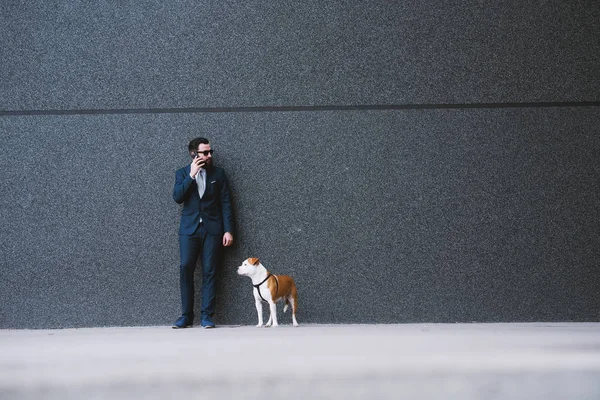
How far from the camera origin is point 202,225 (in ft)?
13.7

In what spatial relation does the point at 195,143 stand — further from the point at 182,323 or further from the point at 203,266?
the point at 182,323

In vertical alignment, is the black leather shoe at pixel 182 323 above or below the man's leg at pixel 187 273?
below

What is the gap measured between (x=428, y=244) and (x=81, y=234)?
85.8 inches

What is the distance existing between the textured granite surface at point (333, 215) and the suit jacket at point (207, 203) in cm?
18

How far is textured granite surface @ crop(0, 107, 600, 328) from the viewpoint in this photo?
431 cm

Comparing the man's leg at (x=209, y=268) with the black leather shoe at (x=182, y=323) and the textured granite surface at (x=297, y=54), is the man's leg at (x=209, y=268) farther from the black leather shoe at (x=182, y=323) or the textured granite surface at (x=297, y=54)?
the textured granite surface at (x=297, y=54)

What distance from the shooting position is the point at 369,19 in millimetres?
4441

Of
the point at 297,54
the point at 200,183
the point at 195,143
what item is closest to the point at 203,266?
the point at 200,183

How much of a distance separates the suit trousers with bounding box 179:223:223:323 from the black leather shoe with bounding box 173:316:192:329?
0.06 ft

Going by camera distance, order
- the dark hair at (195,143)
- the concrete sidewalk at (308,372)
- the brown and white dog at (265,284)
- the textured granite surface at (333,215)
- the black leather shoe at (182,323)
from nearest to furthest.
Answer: the concrete sidewalk at (308,372)
the brown and white dog at (265,284)
the black leather shoe at (182,323)
the dark hair at (195,143)
the textured granite surface at (333,215)

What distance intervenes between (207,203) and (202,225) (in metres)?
0.14

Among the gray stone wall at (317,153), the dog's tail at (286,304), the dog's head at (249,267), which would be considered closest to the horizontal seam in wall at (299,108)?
the gray stone wall at (317,153)

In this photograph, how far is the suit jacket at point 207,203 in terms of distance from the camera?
4152 millimetres

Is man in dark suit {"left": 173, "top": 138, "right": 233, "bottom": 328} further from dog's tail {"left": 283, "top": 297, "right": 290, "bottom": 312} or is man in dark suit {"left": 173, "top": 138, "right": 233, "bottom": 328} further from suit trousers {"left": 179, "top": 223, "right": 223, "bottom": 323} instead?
dog's tail {"left": 283, "top": 297, "right": 290, "bottom": 312}
